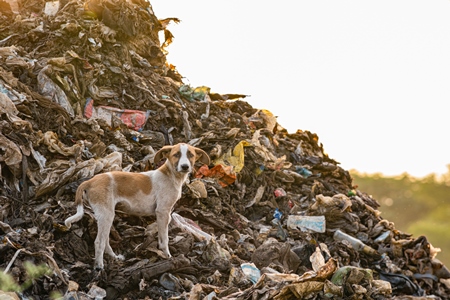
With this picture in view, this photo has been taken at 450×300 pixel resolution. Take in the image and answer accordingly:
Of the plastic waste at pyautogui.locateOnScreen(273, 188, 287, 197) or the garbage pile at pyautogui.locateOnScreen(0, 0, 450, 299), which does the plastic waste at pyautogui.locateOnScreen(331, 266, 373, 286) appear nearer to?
the garbage pile at pyautogui.locateOnScreen(0, 0, 450, 299)

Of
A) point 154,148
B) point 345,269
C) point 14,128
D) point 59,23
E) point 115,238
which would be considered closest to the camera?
point 345,269

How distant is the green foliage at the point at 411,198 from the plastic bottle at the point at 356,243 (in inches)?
800

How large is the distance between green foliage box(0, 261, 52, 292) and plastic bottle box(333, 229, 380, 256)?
375 cm

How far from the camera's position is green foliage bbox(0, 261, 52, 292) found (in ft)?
14.6

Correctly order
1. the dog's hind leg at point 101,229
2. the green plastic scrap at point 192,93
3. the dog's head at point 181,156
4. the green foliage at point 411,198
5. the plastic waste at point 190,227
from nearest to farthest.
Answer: the dog's hind leg at point 101,229 → the dog's head at point 181,156 → the plastic waste at point 190,227 → the green plastic scrap at point 192,93 → the green foliage at point 411,198

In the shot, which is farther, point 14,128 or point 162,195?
point 14,128

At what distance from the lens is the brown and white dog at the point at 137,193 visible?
200 inches

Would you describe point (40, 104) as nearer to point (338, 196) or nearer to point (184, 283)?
point (184, 283)

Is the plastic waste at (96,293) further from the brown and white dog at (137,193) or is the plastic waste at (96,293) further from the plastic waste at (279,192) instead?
the plastic waste at (279,192)

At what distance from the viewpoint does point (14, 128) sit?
250 inches

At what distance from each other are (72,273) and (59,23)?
4.71 meters

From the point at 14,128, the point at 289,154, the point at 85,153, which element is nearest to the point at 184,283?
the point at 85,153

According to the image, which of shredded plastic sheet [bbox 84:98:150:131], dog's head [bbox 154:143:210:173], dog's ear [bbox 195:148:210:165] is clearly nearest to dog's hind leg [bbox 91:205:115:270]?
dog's head [bbox 154:143:210:173]

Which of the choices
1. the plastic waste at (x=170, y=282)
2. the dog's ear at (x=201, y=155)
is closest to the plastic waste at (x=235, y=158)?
the dog's ear at (x=201, y=155)
